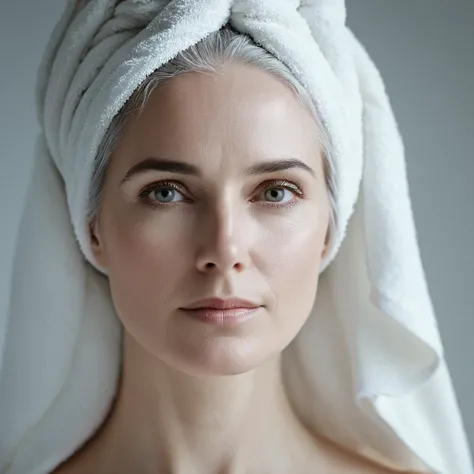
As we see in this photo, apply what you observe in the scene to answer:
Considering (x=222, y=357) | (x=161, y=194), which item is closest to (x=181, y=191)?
(x=161, y=194)

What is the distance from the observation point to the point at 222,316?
50.3 inches

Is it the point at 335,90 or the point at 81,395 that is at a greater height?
the point at 335,90

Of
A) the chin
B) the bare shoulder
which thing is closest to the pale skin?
the chin

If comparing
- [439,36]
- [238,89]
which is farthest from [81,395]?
[439,36]

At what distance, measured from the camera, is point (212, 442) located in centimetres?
147

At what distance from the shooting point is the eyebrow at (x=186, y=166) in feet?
4.20

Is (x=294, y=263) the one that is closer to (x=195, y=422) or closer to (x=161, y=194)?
(x=161, y=194)

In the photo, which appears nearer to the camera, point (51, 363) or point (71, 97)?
point (71, 97)

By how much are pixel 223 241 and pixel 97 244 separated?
30 centimetres

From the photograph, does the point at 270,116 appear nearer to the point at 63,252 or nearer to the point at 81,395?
the point at 63,252

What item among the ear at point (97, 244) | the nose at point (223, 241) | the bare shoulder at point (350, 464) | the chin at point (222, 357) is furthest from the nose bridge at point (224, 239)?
the bare shoulder at point (350, 464)

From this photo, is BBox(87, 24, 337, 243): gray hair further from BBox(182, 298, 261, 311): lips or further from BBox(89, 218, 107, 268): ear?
BBox(182, 298, 261, 311): lips

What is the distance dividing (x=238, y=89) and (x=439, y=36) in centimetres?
67

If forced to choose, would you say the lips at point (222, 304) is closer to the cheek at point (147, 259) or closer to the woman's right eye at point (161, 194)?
the cheek at point (147, 259)
